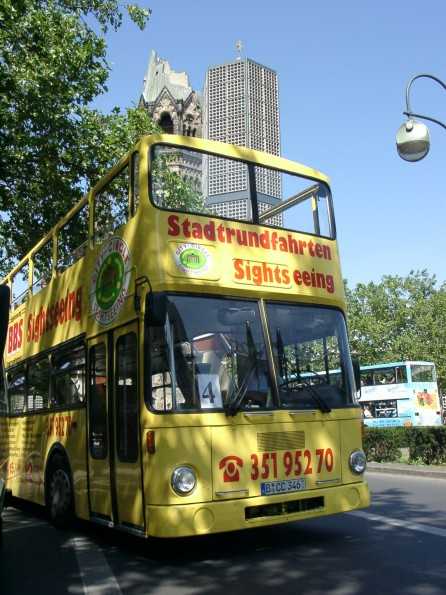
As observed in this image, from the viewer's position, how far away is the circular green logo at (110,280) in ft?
23.5

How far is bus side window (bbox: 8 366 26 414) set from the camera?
10.8 metres

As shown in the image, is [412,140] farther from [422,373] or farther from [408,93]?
[422,373]

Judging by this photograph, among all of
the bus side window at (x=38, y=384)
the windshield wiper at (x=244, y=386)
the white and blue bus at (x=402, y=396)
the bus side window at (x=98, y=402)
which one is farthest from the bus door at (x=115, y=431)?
the white and blue bus at (x=402, y=396)

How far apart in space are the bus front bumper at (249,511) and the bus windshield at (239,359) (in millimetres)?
828

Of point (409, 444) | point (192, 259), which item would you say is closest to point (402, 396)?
point (409, 444)

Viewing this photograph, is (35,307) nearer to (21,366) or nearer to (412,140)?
(21,366)

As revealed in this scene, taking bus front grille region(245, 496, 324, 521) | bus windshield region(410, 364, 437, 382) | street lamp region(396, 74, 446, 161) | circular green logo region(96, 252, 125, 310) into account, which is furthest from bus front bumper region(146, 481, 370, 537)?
bus windshield region(410, 364, 437, 382)

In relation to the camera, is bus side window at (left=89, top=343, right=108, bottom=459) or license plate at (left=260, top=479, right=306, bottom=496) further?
bus side window at (left=89, top=343, right=108, bottom=459)

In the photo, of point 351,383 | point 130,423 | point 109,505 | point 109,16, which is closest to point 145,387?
point 130,423

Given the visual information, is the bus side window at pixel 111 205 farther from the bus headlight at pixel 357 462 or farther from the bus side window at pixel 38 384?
the bus headlight at pixel 357 462

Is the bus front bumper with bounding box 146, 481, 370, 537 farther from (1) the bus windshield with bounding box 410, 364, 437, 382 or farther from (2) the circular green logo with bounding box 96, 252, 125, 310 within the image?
(1) the bus windshield with bounding box 410, 364, 437, 382

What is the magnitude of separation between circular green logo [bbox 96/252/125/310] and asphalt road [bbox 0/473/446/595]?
2637 millimetres

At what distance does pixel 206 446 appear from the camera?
6.09 meters

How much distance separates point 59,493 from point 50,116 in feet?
31.5
